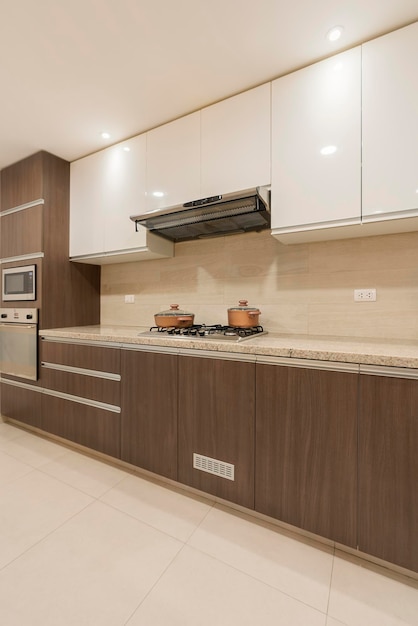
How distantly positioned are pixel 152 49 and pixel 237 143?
64 centimetres

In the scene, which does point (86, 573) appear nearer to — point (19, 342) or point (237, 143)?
point (19, 342)

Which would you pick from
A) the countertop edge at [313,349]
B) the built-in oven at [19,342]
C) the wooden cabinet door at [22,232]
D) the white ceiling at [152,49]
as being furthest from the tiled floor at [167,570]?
the white ceiling at [152,49]

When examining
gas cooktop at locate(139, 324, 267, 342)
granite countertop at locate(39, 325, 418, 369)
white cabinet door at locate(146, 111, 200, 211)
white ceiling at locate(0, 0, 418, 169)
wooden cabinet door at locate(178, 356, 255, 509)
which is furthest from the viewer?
white cabinet door at locate(146, 111, 200, 211)

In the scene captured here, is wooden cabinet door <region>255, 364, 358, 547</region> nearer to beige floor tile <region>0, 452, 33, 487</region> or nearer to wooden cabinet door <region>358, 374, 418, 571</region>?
wooden cabinet door <region>358, 374, 418, 571</region>

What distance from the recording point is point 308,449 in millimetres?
1269

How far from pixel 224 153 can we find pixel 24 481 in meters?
2.44

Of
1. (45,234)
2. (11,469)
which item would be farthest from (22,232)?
(11,469)

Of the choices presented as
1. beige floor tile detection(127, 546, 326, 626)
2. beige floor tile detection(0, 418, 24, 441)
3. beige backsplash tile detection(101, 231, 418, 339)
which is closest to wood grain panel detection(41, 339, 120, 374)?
beige backsplash tile detection(101, 231, 418, 339)

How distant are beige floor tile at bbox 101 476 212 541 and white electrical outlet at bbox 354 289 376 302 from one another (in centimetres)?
148

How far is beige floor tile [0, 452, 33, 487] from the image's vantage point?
72.1 inches

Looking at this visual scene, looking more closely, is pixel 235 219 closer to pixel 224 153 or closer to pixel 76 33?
pixel 224 153

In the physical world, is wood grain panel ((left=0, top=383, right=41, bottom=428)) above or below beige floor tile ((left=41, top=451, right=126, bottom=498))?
above

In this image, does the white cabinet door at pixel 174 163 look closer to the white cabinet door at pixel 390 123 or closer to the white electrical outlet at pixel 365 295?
the white cabinet door at pixel 390 123

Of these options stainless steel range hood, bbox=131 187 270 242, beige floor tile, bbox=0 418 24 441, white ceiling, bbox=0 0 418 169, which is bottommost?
beige floor tile, bbox=0 418 24 441
